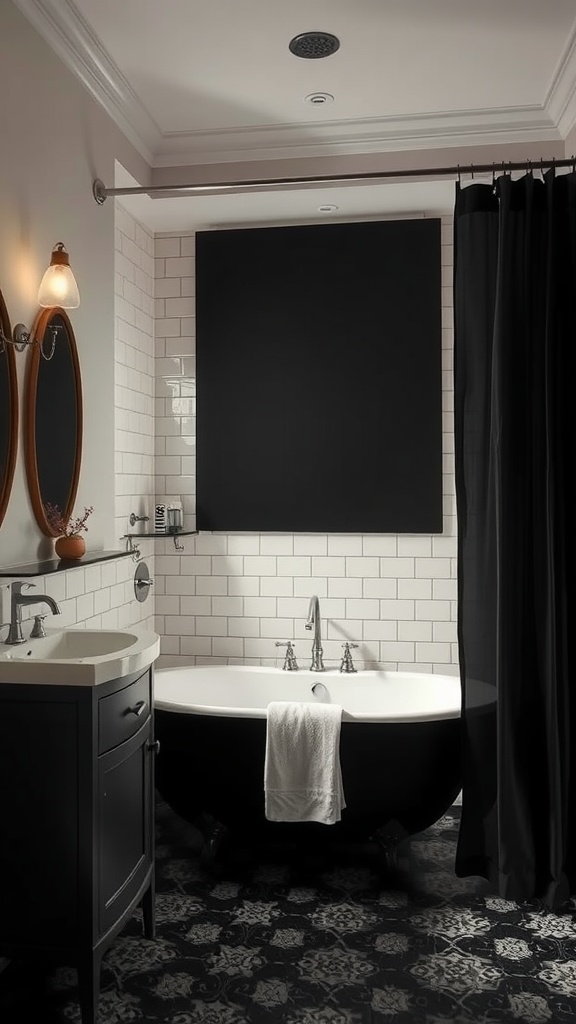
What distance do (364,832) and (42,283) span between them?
2416 millimetres

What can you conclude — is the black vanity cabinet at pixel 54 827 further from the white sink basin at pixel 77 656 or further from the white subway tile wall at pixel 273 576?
the white subway tile wall at pixel 273 576

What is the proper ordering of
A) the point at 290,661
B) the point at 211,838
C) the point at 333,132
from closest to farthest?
the point at 211,838 < the point at 333,132 < the point at 290,661

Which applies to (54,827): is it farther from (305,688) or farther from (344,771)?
(305,688)

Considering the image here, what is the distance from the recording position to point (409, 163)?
13.1 ft

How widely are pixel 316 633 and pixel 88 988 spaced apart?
7.31 feet

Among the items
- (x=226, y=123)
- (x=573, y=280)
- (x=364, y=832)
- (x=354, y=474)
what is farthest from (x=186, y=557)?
(x=573, y=280)

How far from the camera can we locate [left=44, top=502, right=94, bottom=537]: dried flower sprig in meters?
3.12

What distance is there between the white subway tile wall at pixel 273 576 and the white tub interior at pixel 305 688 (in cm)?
26

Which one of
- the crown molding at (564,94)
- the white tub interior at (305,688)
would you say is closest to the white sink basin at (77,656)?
the white tub interior at (305,688)

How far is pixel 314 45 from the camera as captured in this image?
3.22 meters

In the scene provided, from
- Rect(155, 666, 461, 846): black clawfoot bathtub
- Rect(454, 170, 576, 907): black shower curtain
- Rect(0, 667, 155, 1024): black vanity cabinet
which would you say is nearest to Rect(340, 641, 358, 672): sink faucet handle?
Rect(155, 666, 461, 846): black clawfoot bathtub

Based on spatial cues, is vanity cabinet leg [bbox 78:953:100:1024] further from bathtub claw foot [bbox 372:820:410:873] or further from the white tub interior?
the white tub interior

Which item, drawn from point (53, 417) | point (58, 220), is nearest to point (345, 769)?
point (53, 417)

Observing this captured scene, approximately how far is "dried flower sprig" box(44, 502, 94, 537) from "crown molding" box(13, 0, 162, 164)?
5.61ft
